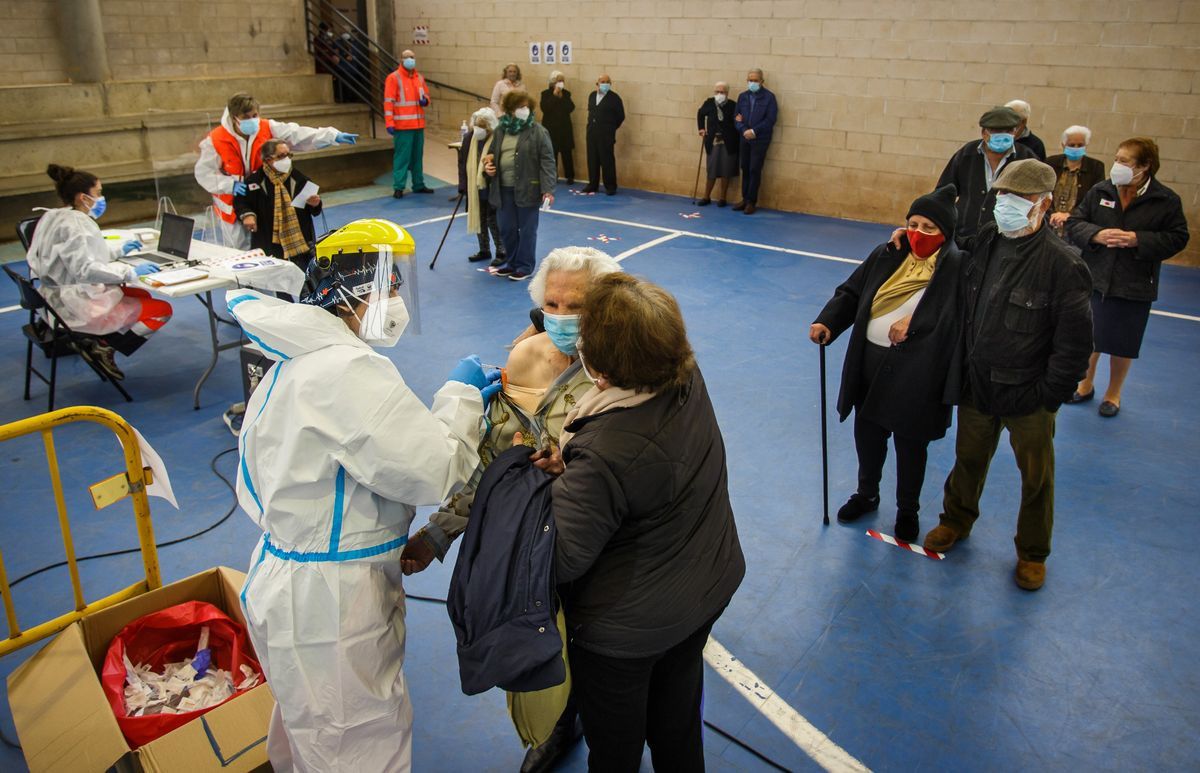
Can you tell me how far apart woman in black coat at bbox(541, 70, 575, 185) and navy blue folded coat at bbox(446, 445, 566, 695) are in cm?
1069

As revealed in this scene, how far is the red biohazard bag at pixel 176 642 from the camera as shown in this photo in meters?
2.64

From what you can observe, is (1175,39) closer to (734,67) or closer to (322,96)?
(734,67)

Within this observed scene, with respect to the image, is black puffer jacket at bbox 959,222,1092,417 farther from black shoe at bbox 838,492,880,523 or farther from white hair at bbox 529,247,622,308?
white hair at bbox 529,247,622,308

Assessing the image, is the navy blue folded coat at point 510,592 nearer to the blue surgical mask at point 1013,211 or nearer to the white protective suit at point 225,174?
the blue surgical mask at point 1013,211

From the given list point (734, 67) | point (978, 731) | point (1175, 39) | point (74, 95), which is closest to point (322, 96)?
point (74, 95)

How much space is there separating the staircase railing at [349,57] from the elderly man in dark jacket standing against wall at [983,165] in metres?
9.22

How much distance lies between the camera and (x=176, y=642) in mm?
2783

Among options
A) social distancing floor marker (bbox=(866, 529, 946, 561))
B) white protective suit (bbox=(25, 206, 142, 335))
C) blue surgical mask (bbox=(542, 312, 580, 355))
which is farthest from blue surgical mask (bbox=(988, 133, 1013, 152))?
white protective suit (bbox=(25, 206, 142, 335))

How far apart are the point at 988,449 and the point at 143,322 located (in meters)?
4.86

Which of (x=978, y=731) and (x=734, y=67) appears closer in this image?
(x=978, y=731)

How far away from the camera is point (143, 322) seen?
525cm

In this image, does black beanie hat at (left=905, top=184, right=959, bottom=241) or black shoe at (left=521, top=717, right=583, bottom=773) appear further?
black beanie hat at (left=905, top=184, right=959, bottom=241)

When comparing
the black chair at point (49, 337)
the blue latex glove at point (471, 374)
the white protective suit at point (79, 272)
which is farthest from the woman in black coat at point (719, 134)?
the blue latex glove at point (471, 374)

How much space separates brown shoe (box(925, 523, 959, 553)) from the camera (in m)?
3.80
